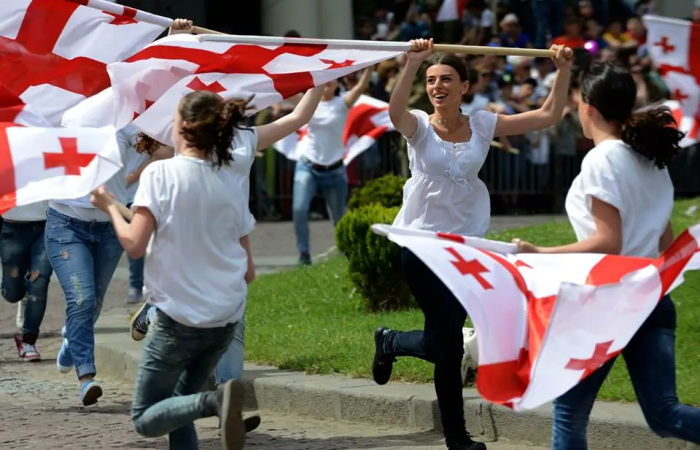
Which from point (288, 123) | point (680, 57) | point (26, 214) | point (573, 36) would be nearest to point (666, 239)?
point (680, 57)

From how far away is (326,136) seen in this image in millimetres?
13531

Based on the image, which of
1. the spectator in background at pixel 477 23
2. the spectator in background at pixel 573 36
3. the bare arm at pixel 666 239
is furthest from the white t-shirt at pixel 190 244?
the spectator in background at pixel 477 23

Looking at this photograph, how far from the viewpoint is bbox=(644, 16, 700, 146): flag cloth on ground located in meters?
6.88

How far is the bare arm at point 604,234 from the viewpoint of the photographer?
518 cm

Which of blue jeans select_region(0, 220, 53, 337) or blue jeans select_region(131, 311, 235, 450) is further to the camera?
blue jeans select_region(0, 220, 53, 337)

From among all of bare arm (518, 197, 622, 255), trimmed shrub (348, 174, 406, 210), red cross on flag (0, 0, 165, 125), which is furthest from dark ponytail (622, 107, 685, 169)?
trimmed shrub (348, 174, 406, 210)

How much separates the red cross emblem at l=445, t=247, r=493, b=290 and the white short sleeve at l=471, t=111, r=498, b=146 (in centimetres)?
165

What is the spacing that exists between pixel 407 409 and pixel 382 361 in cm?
29

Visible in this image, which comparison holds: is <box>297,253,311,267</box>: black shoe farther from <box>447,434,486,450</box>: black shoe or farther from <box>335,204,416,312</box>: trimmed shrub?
<box>447,434,486,450</box>: black shoe

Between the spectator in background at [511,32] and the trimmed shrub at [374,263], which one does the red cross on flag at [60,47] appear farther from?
the spectator in background at [511,32]

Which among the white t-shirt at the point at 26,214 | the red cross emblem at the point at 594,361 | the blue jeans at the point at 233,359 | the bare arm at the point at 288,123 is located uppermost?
the bare arm at the point at 288,123

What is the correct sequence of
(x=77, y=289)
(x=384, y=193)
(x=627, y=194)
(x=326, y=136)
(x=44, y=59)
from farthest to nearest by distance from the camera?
(x=326, y=136) → (x=384, y=193) → (x=77, y=289) → (x=44, y=59) → (x=627, y=194)

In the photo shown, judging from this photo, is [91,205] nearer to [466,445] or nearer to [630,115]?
[466,445]

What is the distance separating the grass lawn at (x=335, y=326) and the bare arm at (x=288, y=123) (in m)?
1.81
